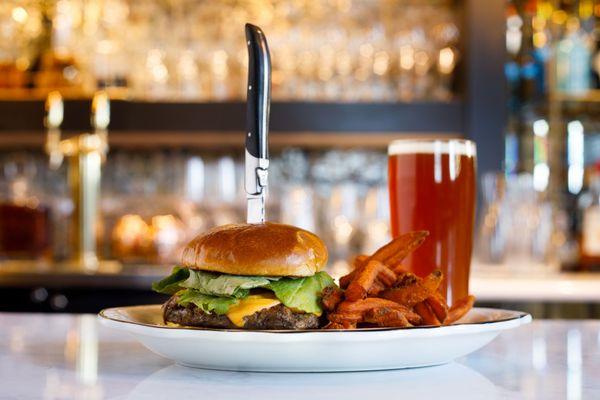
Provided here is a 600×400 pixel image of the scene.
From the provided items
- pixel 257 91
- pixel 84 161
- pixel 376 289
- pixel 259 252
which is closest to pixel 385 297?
pixel 376 289

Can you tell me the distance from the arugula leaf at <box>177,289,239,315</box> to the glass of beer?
1.09ft

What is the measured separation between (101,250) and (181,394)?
2740 mm

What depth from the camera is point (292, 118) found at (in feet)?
10.00

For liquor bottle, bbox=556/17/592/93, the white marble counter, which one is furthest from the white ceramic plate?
liquor bottle, bbox=556/17/592/93

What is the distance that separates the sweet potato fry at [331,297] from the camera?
0.76 metres

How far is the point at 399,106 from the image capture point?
10.00 feet

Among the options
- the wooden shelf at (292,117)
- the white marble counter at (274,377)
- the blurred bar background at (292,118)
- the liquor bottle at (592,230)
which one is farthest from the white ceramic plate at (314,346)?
the liquor bottle at (592,230)

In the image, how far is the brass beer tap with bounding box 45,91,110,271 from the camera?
3.04 m

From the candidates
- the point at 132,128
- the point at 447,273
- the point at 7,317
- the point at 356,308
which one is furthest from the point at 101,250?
the point at 356,308

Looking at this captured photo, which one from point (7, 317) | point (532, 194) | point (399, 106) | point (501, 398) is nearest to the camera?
point (501, 398)

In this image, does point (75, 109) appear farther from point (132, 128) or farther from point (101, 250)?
Result: point (101, 250)

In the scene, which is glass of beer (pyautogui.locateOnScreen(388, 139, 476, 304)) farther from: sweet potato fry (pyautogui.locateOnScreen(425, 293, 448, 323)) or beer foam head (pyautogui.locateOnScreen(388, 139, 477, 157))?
sweet potato fry (pyautogui.locateOnScreen(425, 293, 448, 323))

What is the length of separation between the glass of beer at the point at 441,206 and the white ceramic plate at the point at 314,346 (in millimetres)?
271

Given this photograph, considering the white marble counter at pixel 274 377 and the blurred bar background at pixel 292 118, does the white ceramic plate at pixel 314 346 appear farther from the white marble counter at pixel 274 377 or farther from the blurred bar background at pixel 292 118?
the blurred bar background at pixel 292 118
